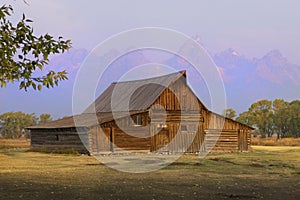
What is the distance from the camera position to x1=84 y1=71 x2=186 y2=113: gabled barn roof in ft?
145

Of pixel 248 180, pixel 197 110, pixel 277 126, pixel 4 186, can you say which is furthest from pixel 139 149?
pixel 277 126

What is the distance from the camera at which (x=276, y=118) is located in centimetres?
10338

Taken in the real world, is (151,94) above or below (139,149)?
above

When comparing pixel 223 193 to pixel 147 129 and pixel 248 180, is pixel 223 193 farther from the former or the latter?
pixel 147 129

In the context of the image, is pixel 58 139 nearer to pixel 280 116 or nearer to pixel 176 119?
pixel 176 119

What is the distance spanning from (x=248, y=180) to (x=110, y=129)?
21.7m

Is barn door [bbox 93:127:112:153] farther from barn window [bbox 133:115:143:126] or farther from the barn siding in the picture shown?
the barn siding

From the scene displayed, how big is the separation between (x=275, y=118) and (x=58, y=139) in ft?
238

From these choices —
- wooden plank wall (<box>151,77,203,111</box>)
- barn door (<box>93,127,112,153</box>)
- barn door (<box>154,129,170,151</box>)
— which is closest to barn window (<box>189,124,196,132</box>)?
wooden plank wall (<box>151,77,203,111</box>)

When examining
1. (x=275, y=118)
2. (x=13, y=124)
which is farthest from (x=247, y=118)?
(x=13, y=124)

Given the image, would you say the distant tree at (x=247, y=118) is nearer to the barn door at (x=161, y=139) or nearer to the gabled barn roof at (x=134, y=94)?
the gabled barn roof at (x=134, y=94)

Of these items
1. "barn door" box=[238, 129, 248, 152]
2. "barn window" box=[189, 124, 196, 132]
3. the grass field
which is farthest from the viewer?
"barn door" box=[238, 129, 248, 152]

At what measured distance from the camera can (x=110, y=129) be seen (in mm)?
39688

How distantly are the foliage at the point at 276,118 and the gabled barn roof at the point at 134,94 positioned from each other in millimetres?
59603
